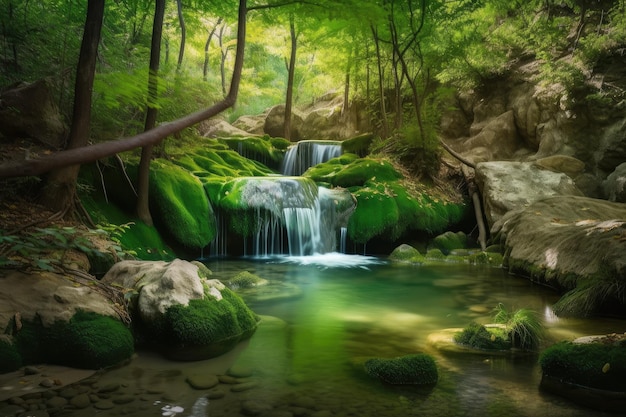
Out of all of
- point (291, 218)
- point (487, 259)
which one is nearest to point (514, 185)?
point (487, 259)

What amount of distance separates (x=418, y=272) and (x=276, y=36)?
58.6 ft

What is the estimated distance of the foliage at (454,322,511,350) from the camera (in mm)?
4695

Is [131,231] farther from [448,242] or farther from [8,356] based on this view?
[448,242]

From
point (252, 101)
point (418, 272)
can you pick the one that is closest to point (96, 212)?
point (418, 272)

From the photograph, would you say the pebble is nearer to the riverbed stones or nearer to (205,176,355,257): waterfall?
the riverbed stones

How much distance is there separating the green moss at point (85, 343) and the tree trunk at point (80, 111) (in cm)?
232

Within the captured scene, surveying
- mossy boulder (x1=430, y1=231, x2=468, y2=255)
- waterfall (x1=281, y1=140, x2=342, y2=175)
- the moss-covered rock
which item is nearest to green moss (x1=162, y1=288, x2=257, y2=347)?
mossy boulder (x1=430, y1=231, x2=468, y2=255)

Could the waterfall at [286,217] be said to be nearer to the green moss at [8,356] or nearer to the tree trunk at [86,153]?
the tree trunk at [86,153]

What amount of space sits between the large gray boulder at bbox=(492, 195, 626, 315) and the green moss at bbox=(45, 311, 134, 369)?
18.7ft

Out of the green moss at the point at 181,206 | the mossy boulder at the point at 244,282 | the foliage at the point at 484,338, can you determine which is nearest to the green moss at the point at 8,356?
the mossy boulder at the point at 244,282

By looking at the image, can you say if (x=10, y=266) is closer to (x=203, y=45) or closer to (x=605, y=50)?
(x=605, y=50)

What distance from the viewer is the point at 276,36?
76.9 feet

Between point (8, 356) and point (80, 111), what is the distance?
389 cm

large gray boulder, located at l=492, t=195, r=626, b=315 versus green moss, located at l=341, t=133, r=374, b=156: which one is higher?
green moss, located at l=341, t=133, r=374, b=156
